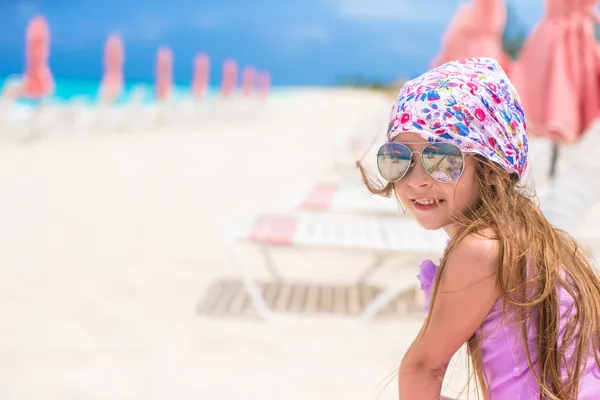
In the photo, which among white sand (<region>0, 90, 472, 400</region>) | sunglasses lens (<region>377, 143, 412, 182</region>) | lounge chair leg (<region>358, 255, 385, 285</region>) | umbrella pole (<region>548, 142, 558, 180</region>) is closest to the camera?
sunglasses lens (<region>377, 143, 412, 182</region>)

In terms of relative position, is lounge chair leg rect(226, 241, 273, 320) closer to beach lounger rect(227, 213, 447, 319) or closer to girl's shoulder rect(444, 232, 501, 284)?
beach lounger rect(227, 213, 447, 319)

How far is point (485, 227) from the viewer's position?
1.23 m

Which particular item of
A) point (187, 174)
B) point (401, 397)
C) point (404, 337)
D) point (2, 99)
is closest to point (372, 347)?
point (404, 337)

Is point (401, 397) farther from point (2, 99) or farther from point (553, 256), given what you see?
point (2, 99)

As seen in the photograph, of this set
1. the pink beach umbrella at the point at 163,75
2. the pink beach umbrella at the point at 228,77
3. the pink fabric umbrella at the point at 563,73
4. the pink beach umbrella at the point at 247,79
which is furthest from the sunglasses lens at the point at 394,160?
the pink beach umbrella at the point at 247,79

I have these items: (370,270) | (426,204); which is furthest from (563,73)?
(426,204)

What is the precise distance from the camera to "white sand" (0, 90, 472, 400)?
2.48 meters

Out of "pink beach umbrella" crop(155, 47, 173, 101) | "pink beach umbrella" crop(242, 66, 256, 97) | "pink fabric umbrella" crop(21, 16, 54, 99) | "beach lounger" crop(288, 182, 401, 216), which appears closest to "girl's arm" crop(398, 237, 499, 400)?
"beach lounger" crop(288, 182, 401, 216)

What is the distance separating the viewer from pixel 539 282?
1213mm

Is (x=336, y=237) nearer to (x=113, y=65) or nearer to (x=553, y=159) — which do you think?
(x=553, y=159)

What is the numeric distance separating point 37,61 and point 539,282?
42.7 feet

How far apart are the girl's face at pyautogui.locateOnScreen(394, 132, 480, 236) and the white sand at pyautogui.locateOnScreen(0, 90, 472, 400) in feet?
3.99

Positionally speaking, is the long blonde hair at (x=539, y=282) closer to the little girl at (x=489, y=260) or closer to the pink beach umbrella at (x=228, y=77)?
the little girl at (x=489, y=260)

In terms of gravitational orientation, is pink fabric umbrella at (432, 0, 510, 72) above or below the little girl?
below
